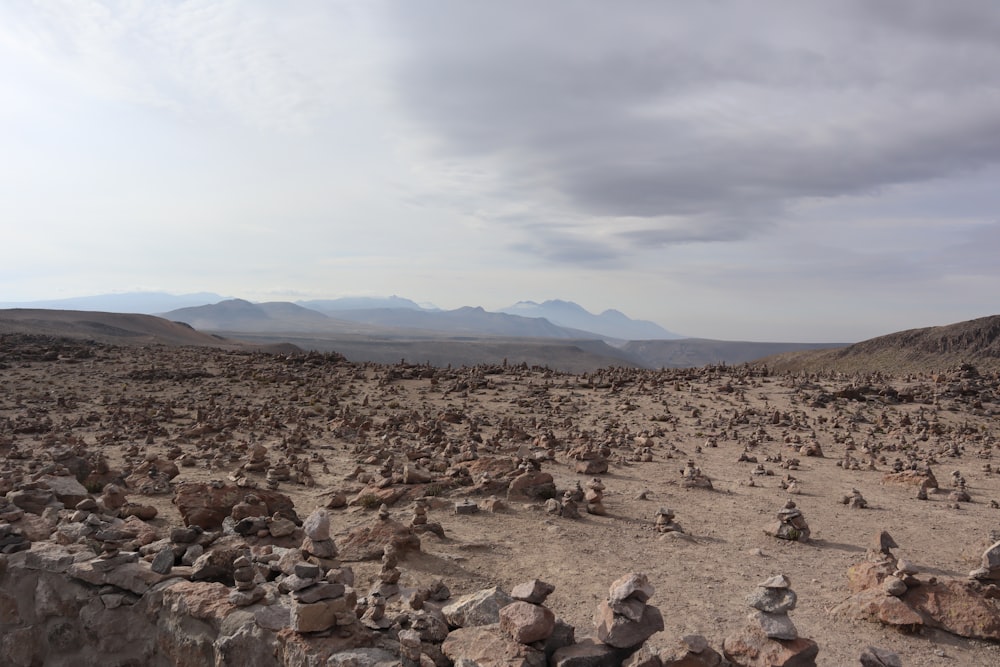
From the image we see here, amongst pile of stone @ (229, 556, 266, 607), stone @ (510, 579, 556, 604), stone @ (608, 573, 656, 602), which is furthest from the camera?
pile of stone @ (229, 556, 266, 607)

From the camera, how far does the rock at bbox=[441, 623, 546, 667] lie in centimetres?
459

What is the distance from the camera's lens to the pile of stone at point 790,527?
8094mm

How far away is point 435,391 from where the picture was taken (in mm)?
21172

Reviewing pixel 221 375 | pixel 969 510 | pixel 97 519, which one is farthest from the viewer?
pixel 221 375

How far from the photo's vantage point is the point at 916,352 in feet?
157

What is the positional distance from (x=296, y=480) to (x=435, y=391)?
407 inches

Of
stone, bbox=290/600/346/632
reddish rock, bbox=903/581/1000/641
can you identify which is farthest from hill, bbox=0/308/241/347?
reddish rock, bbox=903/581/1000/641

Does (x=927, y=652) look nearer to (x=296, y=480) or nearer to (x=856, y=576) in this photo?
(x=856, y=576)

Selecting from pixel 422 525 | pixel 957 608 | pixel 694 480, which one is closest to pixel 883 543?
pixel 957 608

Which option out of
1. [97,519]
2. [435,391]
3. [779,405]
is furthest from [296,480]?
[779,405]

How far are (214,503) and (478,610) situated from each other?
498 centimetres

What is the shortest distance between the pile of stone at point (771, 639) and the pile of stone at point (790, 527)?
3.51 m

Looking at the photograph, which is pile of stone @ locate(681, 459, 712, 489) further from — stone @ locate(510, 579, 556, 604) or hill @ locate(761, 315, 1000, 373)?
hill @ locate(761, 315, 1000, 373)

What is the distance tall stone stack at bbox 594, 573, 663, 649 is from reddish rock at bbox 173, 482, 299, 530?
199 inches
